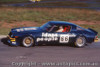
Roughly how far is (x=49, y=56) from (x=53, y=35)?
1.60 m

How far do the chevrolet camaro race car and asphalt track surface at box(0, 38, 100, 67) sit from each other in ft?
1.09

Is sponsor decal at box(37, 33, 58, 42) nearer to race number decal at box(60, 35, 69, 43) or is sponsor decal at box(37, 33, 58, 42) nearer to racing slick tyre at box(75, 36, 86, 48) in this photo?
race number decal at box(60, 35, 69, 43)

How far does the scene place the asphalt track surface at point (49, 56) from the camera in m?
8.53

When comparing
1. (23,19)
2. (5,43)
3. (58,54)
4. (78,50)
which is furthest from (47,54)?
(23,19)

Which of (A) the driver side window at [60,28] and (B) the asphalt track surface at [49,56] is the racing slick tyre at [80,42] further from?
(A) the driver side window at [60,28]

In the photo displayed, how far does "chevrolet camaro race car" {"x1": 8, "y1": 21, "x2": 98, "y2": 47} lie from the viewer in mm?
10727

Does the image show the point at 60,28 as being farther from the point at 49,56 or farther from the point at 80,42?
the point at 49,56

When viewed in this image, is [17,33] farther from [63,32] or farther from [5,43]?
[63,32]

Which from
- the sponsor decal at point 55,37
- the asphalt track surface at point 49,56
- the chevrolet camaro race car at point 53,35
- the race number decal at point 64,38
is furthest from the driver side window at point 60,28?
the asphalt track surface at point 49,56

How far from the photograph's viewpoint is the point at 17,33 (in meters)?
10.7

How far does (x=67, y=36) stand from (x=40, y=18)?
36.2ft

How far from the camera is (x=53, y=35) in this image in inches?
432

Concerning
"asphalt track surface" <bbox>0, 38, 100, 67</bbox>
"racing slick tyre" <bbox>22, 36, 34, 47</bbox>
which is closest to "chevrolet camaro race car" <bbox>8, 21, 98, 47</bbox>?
"racing slick tyre" <bbox>22, 36, 34, 47</bbox>

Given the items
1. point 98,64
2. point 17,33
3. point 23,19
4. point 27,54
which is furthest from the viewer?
point 23,19
